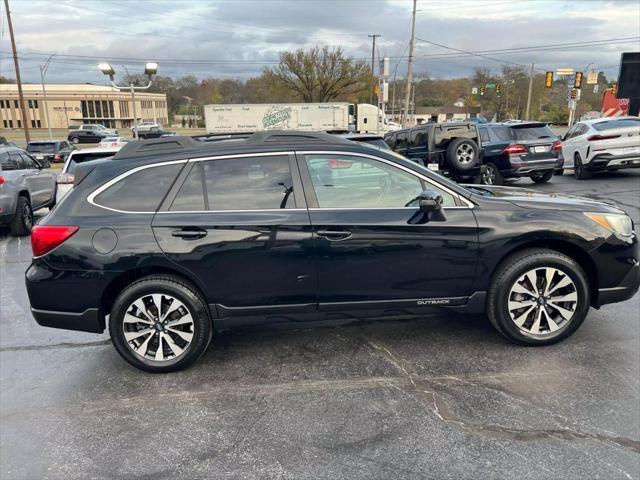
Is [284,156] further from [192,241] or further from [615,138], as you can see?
[615,138]

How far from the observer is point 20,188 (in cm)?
956

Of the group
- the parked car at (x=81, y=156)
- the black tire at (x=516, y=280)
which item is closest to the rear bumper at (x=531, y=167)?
the parked car at (x=81, y=156)

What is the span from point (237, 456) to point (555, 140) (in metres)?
12.6

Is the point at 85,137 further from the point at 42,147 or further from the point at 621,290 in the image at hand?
the point at 621,290

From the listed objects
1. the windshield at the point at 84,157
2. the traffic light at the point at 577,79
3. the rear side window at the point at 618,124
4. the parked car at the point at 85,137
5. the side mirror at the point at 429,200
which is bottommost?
the parked car at the point at 85,137

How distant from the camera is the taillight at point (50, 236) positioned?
3.70 metres

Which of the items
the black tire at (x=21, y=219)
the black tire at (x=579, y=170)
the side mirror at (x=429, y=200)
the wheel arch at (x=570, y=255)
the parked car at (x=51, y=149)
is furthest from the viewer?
the parked car at (x=51, y=149)

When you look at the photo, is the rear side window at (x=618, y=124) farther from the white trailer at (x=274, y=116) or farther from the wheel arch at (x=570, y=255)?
the white trailer at (x=274, y=116)

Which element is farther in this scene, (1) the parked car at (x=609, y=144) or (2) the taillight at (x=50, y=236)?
(1) the parked car at (x=609, y=144)

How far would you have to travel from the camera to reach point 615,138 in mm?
13172

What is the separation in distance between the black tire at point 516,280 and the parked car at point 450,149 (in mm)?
7899

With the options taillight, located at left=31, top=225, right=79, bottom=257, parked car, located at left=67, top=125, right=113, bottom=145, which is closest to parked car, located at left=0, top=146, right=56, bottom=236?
taillight, located at left=31, top=225, right=79, bottom=257

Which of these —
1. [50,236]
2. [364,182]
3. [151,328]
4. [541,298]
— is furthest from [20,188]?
[541,298]

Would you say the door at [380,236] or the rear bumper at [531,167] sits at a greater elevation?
the door at [380,236]
